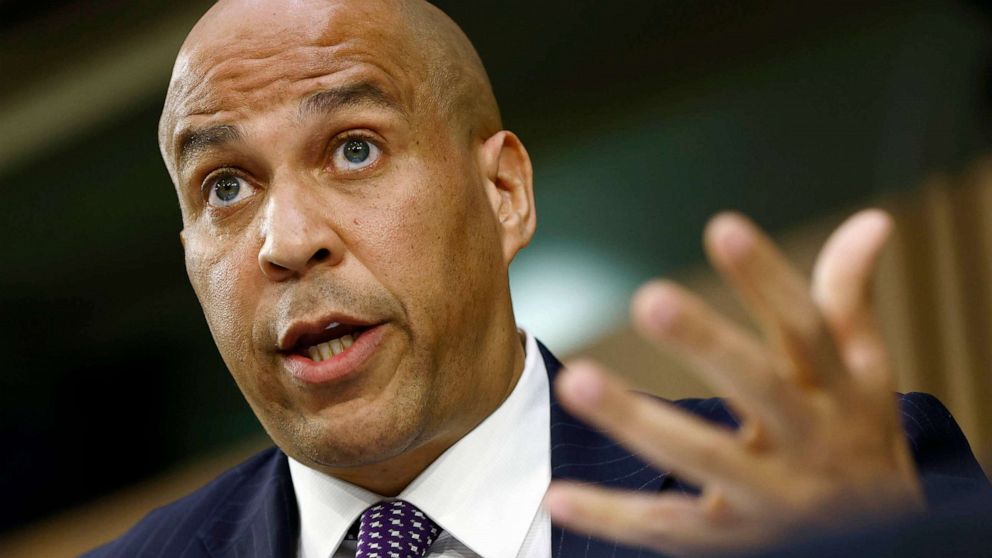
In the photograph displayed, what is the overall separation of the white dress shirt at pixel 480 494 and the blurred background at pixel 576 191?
3.47 feet

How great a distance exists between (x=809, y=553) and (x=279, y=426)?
3.30ft

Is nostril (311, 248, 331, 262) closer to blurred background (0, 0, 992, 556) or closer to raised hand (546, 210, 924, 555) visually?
raised hand (546, 210, 924, 555)

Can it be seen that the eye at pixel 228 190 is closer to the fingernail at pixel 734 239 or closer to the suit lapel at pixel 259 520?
the suit lapel at pixel 259 520

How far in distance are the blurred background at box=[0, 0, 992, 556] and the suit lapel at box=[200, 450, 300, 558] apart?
1303 mm

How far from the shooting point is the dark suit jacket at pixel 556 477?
1.57 metres

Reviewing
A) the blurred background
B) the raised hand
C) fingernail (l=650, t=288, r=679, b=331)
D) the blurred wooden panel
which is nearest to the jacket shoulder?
the raised hand

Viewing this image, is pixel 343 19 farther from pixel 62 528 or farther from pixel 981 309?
pixel 62 528

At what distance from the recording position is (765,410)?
3.16 ft

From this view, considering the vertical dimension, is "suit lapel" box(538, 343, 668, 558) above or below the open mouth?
below

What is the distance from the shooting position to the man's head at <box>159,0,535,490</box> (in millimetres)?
1599

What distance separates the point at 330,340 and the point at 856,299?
2.61ft

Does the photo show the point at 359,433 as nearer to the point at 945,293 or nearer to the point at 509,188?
the point at 509,188

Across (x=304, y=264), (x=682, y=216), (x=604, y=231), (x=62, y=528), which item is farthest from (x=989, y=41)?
(x=62, y=528)


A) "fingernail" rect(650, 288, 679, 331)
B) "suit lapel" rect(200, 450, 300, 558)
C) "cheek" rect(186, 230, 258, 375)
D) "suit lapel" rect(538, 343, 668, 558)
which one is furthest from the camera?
"suit lapel" rect(200, 450, 300, 558)
